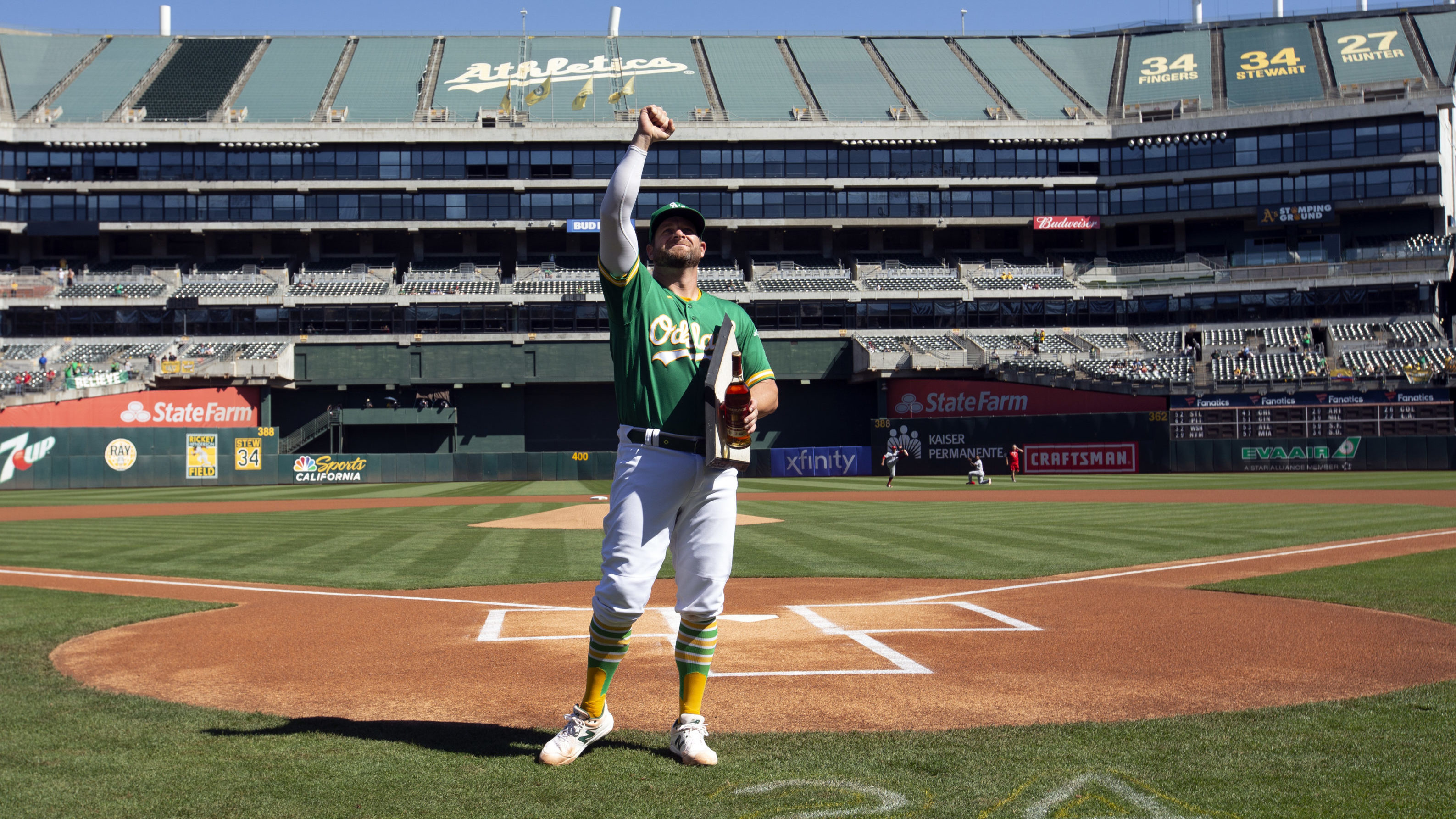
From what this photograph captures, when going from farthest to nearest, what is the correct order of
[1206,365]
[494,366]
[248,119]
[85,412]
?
[248,119]
[494,366]
[1206,365]
[85,412]

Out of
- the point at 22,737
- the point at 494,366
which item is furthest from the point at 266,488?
the point at 22,737

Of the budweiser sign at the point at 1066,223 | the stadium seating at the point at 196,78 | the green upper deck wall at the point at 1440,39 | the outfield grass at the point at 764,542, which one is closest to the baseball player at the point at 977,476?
the outfield grass at the point at 764,542

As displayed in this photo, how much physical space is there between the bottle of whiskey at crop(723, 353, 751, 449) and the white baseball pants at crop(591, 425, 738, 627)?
29 cm

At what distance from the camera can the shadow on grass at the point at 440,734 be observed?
5.00 m

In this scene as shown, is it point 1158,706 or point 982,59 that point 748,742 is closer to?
point 1158,706

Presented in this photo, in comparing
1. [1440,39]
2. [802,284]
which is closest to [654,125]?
[802,284]

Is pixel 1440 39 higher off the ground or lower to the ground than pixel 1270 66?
higher

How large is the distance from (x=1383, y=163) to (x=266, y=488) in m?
59.3

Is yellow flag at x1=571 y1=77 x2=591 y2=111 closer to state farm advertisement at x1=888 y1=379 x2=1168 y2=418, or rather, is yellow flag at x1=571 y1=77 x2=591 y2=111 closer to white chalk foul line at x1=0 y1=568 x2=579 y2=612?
state farm advertisement at x1=888 y1=379 x2=1168 y2=418

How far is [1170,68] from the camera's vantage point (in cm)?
6475

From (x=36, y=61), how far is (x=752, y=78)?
4472 centimetres

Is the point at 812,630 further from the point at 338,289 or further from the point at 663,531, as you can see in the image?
the point at 338,289

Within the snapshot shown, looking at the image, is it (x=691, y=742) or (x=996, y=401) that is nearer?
(x=691, y=742)

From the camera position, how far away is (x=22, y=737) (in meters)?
5.22
